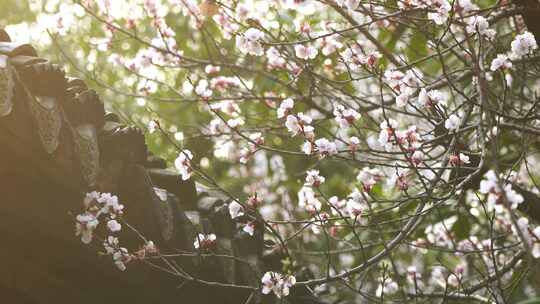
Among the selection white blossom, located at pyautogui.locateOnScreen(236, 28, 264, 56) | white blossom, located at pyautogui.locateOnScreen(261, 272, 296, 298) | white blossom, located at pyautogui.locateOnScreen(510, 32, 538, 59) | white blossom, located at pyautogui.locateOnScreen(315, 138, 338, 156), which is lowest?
white blossom, located at pyautogui.locateOnScreen(261, 272, 296, 298)

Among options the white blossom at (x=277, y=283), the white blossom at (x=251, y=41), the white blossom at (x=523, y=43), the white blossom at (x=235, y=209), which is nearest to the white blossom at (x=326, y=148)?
the white blossom at (x=235, y=209)

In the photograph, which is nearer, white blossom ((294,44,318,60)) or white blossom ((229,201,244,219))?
white blossom ((229,201,244,219))

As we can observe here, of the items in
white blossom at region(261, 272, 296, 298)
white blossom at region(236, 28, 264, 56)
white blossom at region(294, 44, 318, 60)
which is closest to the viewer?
white blossom at region(261, 272, 296, 298)

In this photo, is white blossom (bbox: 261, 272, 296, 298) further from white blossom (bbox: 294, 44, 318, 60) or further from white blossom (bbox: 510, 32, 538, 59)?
white blossom (bbox: 510, 32, 538, 59)

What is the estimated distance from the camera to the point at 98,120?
2525 millimetres

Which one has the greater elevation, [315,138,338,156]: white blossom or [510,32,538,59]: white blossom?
[510,32,538,59]: white blossom

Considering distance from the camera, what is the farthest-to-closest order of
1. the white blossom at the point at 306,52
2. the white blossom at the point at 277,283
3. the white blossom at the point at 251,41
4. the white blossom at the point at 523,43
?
1. the white blossom at the point at 306,52
2. the white blossom at the point at 251,41
3. the white blossom at the point at 523,43
4. the white blossom at the point at 277,283

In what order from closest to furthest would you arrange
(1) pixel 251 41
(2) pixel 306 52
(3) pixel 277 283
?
(3) pixel 277 283
(1) pixel 251 41
(2) pixel 306 52

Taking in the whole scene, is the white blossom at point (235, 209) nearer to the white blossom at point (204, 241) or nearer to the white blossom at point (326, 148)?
the white blossom at point (204, 241)

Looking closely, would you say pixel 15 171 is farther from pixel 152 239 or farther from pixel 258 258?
pixel 258 258

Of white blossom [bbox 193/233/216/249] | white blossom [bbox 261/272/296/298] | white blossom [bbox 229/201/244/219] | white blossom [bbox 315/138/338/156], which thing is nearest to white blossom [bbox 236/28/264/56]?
white blossom [bbox 315/138/338/156]

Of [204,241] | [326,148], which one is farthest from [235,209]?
[326,148]

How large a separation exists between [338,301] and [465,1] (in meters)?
1.79

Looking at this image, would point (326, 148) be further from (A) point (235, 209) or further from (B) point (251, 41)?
(B) point (251, 41)
